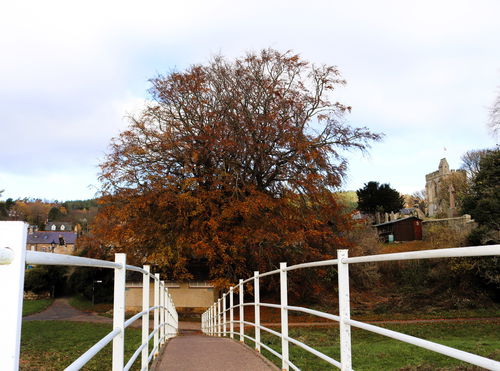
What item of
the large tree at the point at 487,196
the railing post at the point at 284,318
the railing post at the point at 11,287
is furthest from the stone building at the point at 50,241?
the railing post at the point at 11,287

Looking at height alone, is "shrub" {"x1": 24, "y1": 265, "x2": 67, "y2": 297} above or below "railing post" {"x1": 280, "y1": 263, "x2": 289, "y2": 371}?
below

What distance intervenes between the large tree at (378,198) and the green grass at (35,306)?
35414mm

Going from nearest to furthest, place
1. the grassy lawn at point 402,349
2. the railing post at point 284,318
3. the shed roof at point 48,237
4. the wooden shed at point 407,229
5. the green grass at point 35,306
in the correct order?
1. the railing post at point 284,318
2. the grassy lawn at point 402,349
3. the green grass at point 35,306
4. the wooden shed at point 407,229
5. the shed roof at point 48,237

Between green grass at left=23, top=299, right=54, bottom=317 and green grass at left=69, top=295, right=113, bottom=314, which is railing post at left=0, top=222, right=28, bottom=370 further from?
green grass at left=23, top=299, right=54, bottom=317

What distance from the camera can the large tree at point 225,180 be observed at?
21562mm

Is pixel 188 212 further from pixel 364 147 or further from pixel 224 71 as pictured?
pixel 364 147

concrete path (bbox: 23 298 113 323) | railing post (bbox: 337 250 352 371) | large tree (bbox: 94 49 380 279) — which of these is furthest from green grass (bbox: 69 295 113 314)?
railing post (bbox: 337 250 352 371)

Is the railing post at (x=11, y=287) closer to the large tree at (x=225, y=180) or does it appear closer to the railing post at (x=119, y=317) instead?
the railing post at (x=119, y=317)

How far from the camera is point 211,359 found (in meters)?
5.85

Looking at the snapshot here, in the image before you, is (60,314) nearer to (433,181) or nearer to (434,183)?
(434,183)

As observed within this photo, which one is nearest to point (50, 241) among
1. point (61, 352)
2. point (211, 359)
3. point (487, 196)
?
point (487, 196)

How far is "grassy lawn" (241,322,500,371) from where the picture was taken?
27.0 feet

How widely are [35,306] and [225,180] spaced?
22681 mm

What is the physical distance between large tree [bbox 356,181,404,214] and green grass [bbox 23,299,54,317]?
1394 inches
